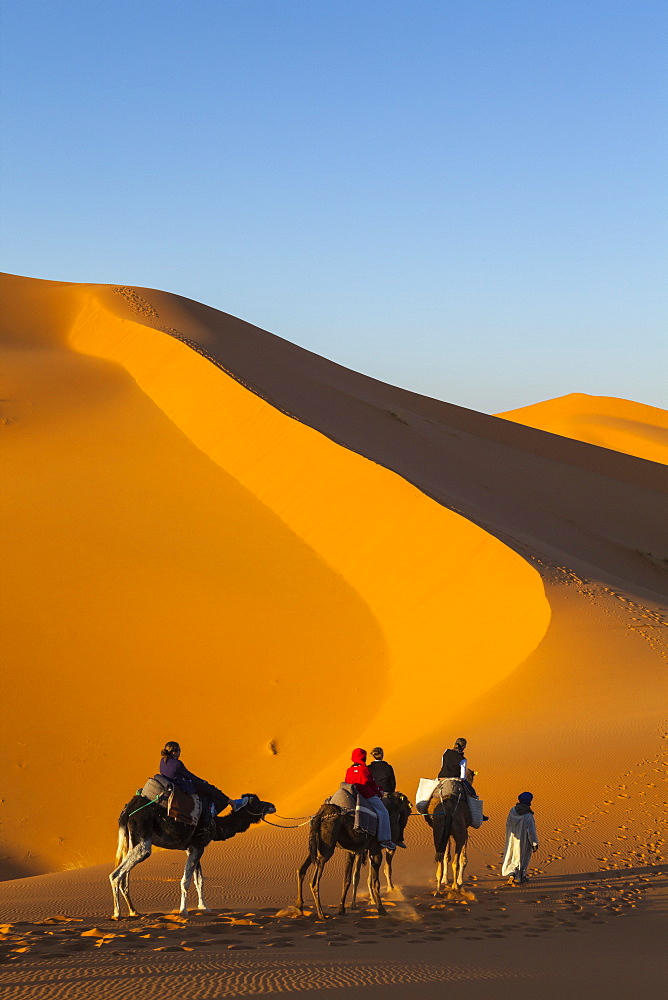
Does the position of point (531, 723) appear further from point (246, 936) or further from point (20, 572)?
point (20, 572)

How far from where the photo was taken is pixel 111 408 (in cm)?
2981

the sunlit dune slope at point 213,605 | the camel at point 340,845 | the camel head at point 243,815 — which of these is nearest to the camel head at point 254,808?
the camel head at point 243,815

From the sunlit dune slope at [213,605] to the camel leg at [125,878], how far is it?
4.47m

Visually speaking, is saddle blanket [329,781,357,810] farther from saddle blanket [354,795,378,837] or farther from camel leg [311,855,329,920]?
camel leg [311,855,329,920]

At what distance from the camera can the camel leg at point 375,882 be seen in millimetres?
8930

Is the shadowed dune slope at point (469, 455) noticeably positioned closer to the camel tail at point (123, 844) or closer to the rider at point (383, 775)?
the rider at point (383, 775)

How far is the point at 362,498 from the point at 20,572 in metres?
7.49

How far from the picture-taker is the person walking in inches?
380

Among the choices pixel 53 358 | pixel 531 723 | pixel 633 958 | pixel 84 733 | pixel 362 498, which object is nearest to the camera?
pixel 633 958

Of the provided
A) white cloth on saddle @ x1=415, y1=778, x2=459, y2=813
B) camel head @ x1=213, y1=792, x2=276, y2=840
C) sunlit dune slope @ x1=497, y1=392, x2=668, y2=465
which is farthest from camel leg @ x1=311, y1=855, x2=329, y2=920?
sunlit dune slope @ x1=497, y1=392, x2=668, y2=465

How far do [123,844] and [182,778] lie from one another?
2.24 feet

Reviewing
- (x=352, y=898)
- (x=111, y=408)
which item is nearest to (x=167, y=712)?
(x=352, y=898)

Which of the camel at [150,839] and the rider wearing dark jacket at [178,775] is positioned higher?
the rider wearing dark jacket at [178,775]

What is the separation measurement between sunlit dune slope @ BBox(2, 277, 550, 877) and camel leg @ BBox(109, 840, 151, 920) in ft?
14.7
